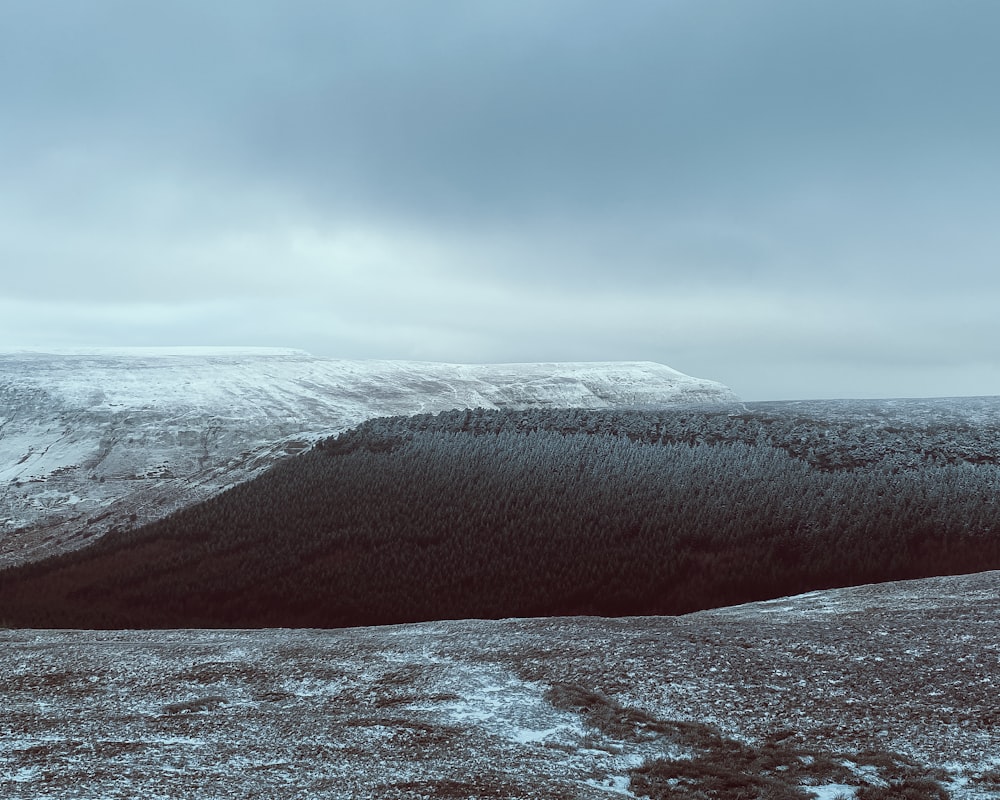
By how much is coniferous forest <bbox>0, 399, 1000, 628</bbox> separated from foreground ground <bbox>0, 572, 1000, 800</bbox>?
29.0 feet

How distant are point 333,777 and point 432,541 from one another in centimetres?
2443

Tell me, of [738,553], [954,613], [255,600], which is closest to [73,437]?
[255,600]

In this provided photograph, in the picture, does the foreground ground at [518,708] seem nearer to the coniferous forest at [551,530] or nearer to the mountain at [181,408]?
the coniferous forest at [551,530]

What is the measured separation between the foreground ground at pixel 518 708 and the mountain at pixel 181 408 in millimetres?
36197

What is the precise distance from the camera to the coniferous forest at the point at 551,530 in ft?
106

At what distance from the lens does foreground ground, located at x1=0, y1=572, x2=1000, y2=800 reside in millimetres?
12977

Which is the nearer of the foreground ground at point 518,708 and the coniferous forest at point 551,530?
the foreground ground at point 518,708

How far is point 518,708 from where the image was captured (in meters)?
16.5

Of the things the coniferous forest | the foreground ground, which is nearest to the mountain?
the coniferous forest

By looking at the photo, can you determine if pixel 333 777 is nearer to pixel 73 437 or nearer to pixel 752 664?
pixel 752 664

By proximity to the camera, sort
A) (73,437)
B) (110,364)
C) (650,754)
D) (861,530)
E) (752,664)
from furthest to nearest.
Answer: (110,364) < (73,437) < (861,530) < (752,664) < (650,754)

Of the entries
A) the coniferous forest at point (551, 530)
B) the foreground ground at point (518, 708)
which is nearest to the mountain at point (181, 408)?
the coniferous forest at point (551, 530)

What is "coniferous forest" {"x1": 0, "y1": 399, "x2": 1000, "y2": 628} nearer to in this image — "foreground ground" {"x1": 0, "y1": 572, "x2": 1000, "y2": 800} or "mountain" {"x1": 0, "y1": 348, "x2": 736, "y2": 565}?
"foreground ground" {"x1": 0, "y1": 572, "x2": 1000, "y2": 800}

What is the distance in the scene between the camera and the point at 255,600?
3344 cm
